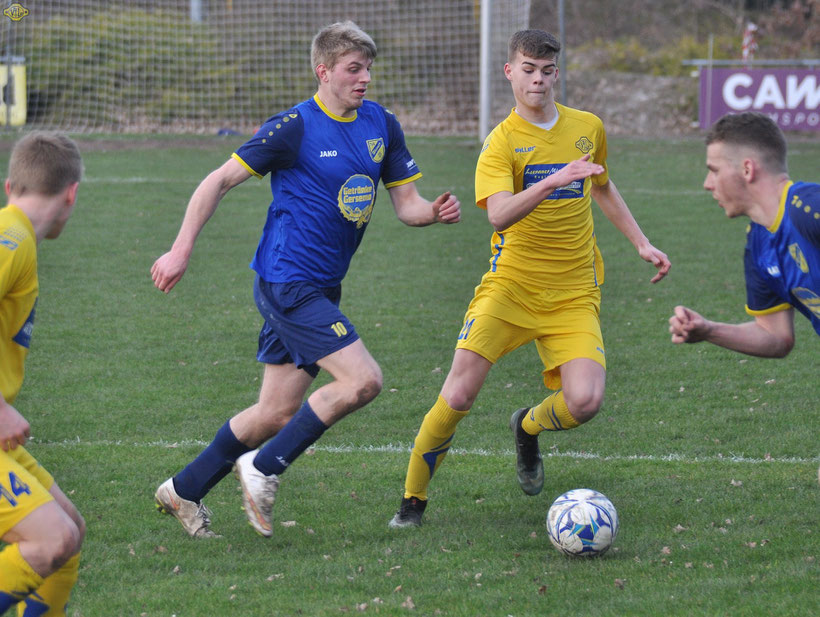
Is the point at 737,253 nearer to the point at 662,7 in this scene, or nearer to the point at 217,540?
the point at 217,540

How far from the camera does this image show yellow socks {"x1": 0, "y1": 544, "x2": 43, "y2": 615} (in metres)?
3.27

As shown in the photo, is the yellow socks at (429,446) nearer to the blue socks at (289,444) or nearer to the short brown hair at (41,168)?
the blue socks at (289,444)

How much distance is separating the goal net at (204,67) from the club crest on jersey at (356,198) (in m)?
19.2

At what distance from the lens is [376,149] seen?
5.20 metres

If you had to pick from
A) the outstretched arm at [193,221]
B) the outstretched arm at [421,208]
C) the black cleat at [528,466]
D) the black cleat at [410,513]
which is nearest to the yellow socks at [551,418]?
the black cleat at [528,466]

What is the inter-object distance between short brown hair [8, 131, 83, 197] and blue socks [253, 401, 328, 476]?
5.34ft

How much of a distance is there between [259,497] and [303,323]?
0.81 metres

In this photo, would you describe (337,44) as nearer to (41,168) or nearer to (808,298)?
(41,168)

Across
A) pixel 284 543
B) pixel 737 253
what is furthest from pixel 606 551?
pixel 737 253

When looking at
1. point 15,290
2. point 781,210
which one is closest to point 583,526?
point 781,210

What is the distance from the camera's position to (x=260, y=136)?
4906 millimetres

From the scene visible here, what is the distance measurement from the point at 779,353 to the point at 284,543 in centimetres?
240

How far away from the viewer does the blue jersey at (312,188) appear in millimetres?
4938

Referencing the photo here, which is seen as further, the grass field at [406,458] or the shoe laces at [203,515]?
the shoe laces at [203,515]
